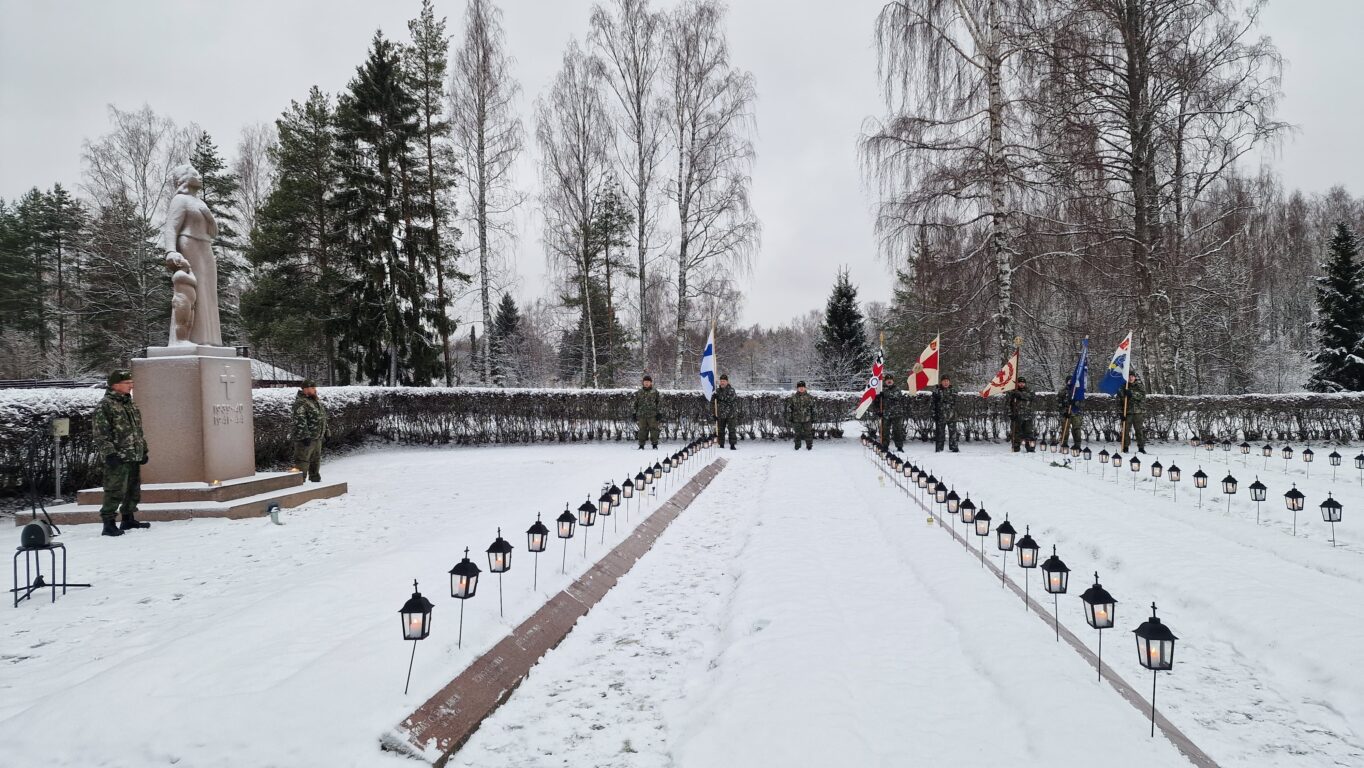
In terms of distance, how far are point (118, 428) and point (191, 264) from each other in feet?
9.03

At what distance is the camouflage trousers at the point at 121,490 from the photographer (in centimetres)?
664

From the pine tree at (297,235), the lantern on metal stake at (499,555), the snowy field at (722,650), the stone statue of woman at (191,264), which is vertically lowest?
the snowy field at (722,650)

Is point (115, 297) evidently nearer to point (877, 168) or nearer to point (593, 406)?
point (593, 406)

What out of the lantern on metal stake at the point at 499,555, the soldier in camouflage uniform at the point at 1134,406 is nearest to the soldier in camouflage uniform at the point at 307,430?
the lantern on metal stake at the point at 499,555

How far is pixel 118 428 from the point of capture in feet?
21.5

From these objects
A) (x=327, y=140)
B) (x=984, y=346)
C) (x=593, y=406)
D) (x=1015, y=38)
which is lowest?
(x=593, y=406)

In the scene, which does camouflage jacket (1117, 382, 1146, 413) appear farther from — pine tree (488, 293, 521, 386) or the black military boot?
pine tree (488, 293, 521, 386)

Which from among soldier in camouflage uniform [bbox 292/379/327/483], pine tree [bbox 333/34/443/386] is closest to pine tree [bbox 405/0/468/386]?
pine tree [bbox 333/34/443/386]

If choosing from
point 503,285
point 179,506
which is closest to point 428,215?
point 503,285

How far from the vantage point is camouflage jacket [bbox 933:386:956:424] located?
14181 millimetres

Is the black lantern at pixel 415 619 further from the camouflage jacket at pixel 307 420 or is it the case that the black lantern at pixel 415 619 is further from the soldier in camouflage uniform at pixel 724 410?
the soldier in camouflage uniform at pixel 724 410

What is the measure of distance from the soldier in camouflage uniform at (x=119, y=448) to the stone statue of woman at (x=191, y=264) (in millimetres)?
1311

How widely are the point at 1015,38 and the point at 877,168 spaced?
4.04m

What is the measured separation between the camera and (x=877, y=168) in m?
16.0
